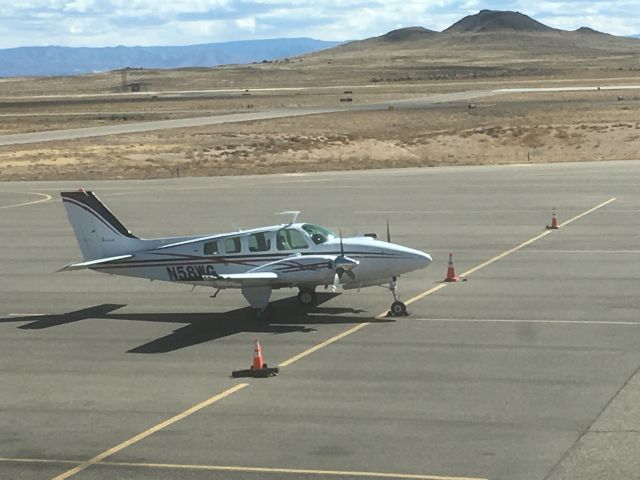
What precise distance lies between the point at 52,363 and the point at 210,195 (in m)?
35.0

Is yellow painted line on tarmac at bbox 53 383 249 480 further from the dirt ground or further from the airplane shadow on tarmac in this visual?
the dirt ground

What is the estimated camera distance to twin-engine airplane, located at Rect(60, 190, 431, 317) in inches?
1040

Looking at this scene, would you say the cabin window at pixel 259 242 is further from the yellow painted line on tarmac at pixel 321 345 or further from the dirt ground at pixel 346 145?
the dirt ground at pixel 346 145

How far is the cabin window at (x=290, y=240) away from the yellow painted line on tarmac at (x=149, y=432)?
23.0 ft

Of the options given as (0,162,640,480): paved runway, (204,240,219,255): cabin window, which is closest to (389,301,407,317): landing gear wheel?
(0,162,640,480): paved runway

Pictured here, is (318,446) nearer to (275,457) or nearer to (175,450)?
(275,457)

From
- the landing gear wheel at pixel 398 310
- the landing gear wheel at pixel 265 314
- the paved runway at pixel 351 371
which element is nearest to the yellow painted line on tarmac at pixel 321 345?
the paved runway at pixel 351 371

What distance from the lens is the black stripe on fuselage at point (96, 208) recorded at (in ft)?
95.0

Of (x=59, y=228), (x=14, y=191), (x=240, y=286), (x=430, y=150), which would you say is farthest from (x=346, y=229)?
(x=430, y=150)

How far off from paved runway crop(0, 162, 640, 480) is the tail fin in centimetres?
167

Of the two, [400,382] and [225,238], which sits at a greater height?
[225,238]

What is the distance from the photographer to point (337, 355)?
22.9 metres

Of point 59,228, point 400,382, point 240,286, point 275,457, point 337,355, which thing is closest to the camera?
point 275,457

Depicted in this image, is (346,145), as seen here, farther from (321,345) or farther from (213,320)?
(321,345)
